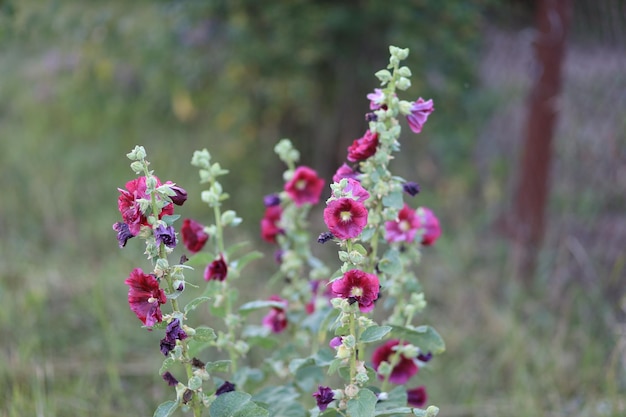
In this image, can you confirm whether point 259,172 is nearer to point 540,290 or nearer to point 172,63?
point 172,63

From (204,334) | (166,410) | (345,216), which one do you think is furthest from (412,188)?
(166,410)

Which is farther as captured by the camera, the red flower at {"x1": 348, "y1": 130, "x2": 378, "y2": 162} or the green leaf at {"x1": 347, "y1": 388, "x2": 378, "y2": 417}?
the red flower at {"x1": 348, "y1": 130, "x2": 378, "y2": 162}

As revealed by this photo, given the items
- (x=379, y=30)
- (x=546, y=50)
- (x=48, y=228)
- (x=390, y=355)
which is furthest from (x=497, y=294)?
(x=48, y=228)

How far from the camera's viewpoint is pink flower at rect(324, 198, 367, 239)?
127 cm

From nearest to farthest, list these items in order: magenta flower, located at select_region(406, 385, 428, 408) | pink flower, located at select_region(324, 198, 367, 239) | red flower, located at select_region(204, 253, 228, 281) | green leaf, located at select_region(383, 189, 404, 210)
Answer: pink flower, located at select_region(324, 198, 367, 239) < green leaf, located at select_region(383, 189, 404, 210) < red flower, located at select_region(204, 253, 228, 281) < magenta flower, located at select_region(406, 385, 428, 408)

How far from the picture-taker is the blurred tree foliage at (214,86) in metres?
3.50

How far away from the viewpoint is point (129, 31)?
3742 mm

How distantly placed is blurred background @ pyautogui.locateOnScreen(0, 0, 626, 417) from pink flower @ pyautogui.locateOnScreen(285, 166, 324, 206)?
2.96 ft

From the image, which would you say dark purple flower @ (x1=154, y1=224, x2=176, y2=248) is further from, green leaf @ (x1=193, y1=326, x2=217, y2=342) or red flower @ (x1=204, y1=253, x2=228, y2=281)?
red flower @ (x1=204, y1=253, x2=228, y2=281)

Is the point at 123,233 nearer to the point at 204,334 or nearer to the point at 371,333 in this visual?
the point at 204,334

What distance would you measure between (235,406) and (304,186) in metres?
0.61

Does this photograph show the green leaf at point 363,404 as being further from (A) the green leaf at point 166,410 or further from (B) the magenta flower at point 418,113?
(B) the magenta flower at point 418,113

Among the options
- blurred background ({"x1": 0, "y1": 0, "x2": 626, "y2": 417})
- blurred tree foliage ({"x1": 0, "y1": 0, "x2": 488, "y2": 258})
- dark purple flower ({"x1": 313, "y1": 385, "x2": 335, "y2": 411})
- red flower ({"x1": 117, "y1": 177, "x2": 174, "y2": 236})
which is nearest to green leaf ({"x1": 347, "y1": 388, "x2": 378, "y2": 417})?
dark purple flower ({"x1": 313, "y1": 385, "x2": 335, "y2": 411})

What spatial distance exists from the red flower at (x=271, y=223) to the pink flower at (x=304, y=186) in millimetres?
105
